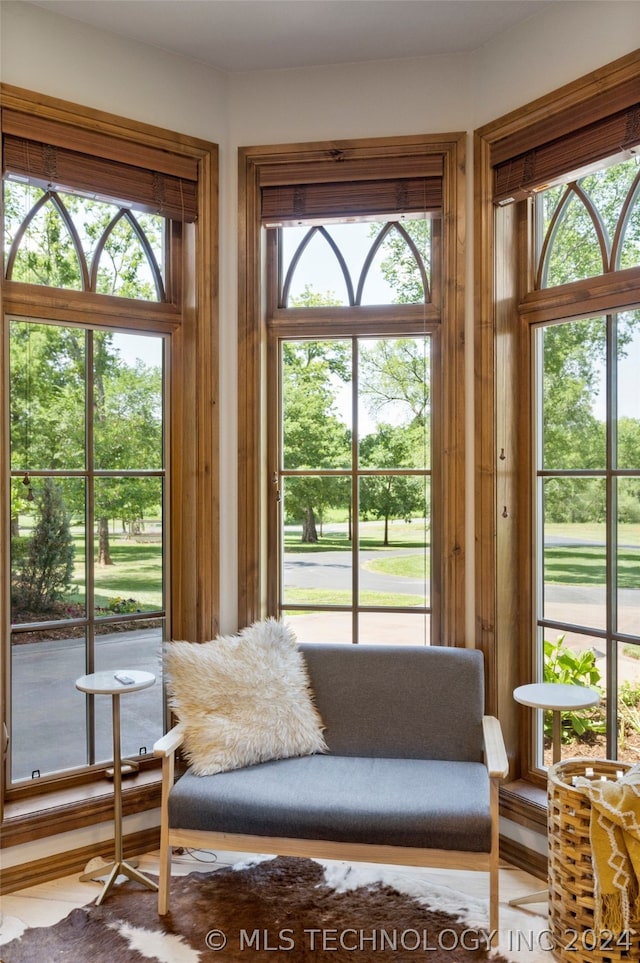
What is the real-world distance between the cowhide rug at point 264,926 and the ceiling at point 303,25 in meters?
2.97

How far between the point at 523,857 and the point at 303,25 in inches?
121

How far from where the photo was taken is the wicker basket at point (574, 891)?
6.28 feet

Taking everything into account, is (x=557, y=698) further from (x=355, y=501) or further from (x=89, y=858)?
(x=89, y=858)

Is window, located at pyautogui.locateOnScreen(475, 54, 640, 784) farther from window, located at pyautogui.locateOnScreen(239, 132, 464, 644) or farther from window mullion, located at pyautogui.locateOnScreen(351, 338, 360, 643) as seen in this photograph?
window mullion, located at pyautogui.locateOnScreen(351, 338, 360, 643)

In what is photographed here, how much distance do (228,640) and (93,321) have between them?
1299 mm

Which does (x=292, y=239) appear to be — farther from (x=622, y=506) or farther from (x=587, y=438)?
(x=622, y=506)

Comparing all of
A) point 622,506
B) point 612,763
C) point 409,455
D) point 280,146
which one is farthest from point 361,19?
point 612,763

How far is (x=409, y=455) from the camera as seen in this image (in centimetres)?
292

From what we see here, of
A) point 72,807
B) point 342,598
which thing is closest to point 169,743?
point 72,807

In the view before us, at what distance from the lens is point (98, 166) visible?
2.61 meters

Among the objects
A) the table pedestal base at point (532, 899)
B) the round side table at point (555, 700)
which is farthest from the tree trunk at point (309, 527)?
the table pedestal base at point (532, 899)

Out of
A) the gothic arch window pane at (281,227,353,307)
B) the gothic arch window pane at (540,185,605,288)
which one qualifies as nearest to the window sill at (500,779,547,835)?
the gothic arch window pane at (540,185,605,288)

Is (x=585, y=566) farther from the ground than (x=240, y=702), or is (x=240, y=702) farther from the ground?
(x=585, y=566)

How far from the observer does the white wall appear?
2416 millimetres
